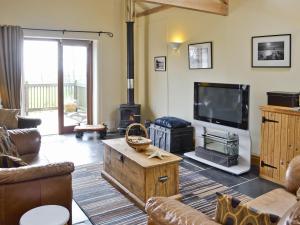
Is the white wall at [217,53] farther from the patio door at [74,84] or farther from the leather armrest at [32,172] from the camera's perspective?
the leather armrest at [32,172]

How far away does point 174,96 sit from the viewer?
6.23 meters

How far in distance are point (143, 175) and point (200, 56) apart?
3004 mm

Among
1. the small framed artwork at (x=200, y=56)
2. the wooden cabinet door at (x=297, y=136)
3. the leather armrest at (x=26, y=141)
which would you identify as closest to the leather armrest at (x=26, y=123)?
the leather armrest at (x=26, y=141)

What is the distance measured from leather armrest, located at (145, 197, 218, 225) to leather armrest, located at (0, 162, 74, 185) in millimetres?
961

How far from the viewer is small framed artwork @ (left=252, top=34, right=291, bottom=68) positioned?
13.3 feet

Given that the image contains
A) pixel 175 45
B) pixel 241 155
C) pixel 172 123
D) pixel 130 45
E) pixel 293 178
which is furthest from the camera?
pixel 130 45

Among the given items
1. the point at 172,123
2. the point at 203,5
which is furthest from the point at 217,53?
the point at 172,123

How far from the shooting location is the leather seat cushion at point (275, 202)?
2213 millimetres

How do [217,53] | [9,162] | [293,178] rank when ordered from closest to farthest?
[293,178]
[9,162]
[217,53]

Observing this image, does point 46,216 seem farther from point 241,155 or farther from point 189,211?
point 241,155

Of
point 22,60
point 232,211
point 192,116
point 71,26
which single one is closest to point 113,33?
point 71,26

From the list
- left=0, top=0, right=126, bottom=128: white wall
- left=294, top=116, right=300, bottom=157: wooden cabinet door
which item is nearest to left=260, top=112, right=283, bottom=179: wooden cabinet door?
left=294, top=116, right=300, bottom=157: wooden cabinet door

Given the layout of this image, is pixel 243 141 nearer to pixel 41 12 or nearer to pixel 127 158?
pixel 127 158

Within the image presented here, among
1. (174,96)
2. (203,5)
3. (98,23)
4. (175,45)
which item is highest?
(98,23)
